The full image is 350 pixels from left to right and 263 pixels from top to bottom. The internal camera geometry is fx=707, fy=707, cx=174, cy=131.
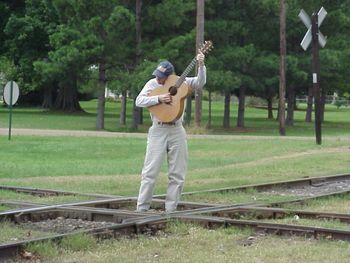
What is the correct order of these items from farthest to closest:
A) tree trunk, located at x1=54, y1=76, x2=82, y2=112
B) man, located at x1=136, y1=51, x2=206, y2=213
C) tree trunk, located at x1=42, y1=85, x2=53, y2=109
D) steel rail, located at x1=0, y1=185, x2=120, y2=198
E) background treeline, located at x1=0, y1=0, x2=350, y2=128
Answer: tree trunk, located at x1=42, y1=85, x2=53, y2=109 < tree trunk, located at x1=54, y1=76, x2=82, y2=112 < background treeline, located at x1=0, y1=0, x2=350, y2=128 < steel rail, located at x1=0, y1=185, x2=120, y2=198 < man, located at x1=136, y1=51, x2=206, y2=213

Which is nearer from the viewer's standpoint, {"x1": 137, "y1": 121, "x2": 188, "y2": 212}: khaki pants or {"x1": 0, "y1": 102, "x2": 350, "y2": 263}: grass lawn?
{"x1": 0, "y1": 102, "x2": 350, "y2": 263}: grass lawn

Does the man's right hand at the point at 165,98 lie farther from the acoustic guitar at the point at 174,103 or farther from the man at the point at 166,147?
the man at the point at 166,147

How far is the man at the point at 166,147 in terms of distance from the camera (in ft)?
30.2

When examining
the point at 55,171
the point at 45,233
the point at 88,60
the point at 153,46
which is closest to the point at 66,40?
the point at 88,60

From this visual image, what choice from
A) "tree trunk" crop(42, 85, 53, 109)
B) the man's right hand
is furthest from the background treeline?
the man's right hand

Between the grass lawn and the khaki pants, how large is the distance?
45.2 inches

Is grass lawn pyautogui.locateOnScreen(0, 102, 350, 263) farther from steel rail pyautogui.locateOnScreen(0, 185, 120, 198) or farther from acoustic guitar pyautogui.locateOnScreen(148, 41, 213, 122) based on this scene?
acoustic guitar pyautogui.locateOnScreen(148, 41, 213, 122)

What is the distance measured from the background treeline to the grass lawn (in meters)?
8.73

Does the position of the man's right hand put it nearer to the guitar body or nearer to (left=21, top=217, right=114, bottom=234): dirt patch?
the guitar body

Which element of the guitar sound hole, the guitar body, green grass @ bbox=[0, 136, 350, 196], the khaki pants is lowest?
green grass @ bbox=[0, 136, 350, 196]

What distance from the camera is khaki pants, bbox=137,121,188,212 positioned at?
922cm

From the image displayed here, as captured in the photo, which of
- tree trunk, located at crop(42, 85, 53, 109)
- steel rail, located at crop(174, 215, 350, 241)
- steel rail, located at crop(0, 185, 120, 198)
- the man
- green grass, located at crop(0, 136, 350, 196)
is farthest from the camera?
tree trunk, located at crop(42, 85, 53, 109)

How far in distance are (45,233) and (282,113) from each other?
28.9m

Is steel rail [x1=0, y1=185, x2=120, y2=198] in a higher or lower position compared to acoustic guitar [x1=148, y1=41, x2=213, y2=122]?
lower
